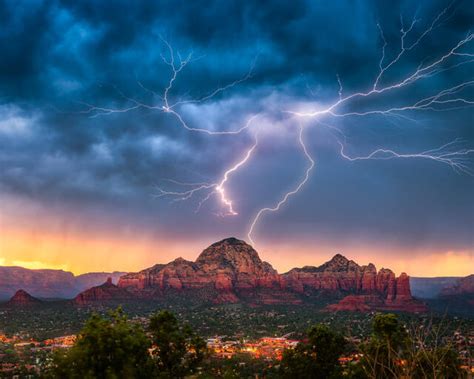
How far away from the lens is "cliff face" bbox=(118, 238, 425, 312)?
165425 millimetres

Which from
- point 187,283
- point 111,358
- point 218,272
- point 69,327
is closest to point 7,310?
point 69,327

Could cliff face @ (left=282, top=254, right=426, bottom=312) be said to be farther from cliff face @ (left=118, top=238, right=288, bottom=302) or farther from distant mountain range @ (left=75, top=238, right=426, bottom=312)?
cliff face @ (left=118, top=238, right=288, bottom=302)

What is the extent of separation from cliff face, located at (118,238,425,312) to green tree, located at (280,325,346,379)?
416ft

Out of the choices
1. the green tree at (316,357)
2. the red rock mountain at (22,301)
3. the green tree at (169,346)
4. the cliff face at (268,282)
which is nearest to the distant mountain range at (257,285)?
the cliff face at (268,282)

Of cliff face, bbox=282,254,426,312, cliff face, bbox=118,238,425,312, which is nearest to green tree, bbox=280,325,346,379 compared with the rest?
cliff face, bbox=282,254,426,312

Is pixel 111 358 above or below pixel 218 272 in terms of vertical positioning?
below

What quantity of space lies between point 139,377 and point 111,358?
3316 millimetres

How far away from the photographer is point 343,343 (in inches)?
1254

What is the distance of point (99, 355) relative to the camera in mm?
20984

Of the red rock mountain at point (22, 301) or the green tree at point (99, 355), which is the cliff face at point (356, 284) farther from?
the green tree at point (99, 355)

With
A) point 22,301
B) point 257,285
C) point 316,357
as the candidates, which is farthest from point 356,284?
point 316,357

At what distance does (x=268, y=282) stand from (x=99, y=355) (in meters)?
166

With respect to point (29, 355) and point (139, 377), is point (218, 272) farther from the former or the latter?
point (139, 377)

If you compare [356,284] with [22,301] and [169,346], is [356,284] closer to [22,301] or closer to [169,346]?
[22,301]
